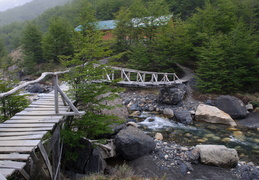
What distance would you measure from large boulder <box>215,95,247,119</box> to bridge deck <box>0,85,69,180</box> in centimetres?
1247

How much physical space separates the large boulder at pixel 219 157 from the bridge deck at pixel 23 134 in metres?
5.99

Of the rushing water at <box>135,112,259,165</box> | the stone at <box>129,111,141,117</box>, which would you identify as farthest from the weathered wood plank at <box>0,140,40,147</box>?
the stone at <box>129,111,141,117</box>

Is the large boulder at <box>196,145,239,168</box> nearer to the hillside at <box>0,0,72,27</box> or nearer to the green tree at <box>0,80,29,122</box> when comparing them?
the green tree at <box>0,80,29,122</box>

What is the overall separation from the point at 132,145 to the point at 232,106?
965 cm

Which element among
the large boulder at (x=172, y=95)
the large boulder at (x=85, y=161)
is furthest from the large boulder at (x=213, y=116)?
the large boulder at (x=85, y=161)

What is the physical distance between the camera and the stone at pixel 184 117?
12.6 m

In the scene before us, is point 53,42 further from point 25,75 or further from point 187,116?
point 187,116

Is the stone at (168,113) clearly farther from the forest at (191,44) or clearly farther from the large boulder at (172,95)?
the forest at (191,44)

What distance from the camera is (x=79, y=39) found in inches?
261

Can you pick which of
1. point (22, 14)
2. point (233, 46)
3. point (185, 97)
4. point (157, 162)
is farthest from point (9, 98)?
point (22, 14)

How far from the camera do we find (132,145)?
778cm

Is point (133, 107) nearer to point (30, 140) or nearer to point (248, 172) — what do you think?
point (248, 172)

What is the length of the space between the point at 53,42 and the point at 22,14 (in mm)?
110382

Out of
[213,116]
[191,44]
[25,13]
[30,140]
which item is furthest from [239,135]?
[25,13]
